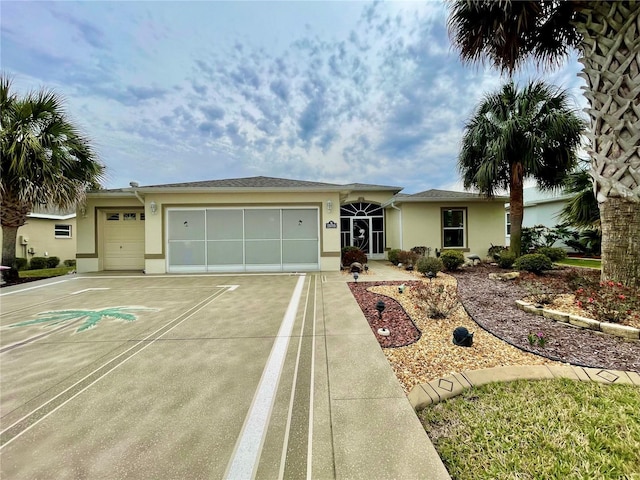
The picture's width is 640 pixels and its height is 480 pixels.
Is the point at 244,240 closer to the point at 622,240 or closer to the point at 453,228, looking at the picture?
the point at 453,228

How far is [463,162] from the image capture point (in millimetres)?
11297

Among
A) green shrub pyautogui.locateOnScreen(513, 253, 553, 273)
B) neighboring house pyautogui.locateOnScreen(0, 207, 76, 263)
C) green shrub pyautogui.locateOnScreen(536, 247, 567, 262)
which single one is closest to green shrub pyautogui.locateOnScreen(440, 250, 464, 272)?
green shrub pyautogui.locateOnScreen(513, 253, 553, 273)

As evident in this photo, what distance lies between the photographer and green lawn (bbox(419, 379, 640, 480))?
1.73 m

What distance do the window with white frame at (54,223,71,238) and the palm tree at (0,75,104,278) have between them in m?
8.35

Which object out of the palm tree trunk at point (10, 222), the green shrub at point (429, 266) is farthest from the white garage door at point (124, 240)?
the green shrub at point (429, 266)

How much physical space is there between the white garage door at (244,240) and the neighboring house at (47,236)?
8377 mm

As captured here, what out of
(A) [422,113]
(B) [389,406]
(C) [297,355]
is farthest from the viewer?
(A) [422,113]

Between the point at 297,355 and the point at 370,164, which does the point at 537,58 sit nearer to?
the point at 297,355

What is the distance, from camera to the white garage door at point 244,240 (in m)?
11.1

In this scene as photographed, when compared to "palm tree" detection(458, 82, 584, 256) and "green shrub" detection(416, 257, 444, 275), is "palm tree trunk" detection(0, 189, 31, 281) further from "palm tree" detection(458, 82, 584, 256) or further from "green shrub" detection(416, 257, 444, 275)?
"palm tree" detection(458, 82, 584, 256)

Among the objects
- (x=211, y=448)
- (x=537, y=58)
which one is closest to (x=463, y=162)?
(x=537, y=58)

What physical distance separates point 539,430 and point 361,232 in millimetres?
13325

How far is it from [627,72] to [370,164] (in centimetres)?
1378

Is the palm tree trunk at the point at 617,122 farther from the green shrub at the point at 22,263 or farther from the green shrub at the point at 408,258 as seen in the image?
the green shrub at the point at 22,263
